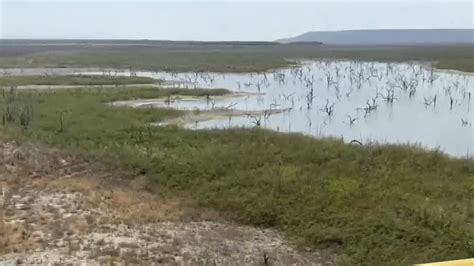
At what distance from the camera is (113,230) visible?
10625 mm

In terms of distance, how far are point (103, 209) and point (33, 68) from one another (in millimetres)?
45205

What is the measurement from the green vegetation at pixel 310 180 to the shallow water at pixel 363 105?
4.03 m

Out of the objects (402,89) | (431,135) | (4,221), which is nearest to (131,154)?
(4,221)

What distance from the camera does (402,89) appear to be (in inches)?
1375

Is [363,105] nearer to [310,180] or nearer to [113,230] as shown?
[310,180]

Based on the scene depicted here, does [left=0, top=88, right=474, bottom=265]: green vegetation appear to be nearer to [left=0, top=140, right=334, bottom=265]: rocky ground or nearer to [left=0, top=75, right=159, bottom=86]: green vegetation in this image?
[left=0, top=140, right=334, bottom=265]: rocky ground

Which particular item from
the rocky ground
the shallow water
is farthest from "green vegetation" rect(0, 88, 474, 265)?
the shallow water

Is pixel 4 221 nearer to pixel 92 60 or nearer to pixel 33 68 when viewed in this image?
pixel 33 68

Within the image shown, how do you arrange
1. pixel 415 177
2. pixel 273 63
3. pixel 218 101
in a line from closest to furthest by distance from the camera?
pixel 415 177 < pixel 218 101 < pixel 273 63

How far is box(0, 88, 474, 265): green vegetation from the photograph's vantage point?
1002 cm

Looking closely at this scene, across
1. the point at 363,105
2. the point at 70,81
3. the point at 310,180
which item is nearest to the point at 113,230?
the point at 310,180

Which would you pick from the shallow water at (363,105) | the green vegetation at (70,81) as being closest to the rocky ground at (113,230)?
the shallow water at (363,105)

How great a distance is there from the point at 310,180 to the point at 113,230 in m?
4.53

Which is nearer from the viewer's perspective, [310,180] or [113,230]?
[113,230]
